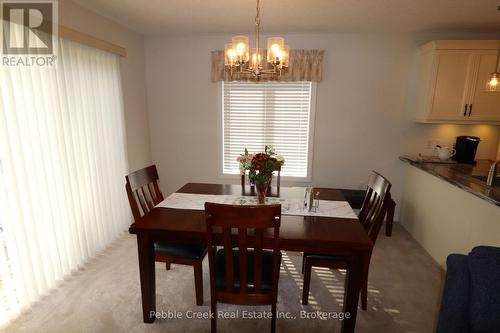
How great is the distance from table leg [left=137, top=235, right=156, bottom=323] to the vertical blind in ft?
3.07

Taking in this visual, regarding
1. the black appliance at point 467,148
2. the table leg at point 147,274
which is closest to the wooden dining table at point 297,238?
the table leg at point 147,274

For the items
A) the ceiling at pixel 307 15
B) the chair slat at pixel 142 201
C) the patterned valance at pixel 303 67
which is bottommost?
the chair slat at pixel 142 201

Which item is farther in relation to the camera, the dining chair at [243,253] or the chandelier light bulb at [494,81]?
the chandelier light bulb at [494,81]

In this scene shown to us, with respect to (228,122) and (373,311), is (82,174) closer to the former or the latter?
(228,122)

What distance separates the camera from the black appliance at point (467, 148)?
10.1ft

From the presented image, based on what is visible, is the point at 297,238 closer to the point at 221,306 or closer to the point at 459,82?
the point at 221,306

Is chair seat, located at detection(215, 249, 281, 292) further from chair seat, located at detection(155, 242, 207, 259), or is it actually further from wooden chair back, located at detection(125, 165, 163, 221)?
wooden chair back, located at detection(125, 165, 163, 221)

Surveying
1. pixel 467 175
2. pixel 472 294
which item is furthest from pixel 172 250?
pixel 467 175

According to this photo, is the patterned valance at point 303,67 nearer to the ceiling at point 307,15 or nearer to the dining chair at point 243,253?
the ceiling at point 307,15

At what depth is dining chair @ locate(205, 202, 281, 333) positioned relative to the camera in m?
1.38

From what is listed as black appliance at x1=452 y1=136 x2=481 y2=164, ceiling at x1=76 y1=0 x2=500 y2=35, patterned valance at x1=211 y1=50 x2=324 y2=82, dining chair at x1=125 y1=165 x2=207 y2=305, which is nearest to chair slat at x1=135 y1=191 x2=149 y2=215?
dining chair at x1=125 y1=165 x2=207 y2=305

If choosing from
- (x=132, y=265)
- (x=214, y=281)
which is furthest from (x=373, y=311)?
(x=132, y=265)

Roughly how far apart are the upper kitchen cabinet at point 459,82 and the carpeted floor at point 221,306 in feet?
5.44

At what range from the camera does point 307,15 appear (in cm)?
264
